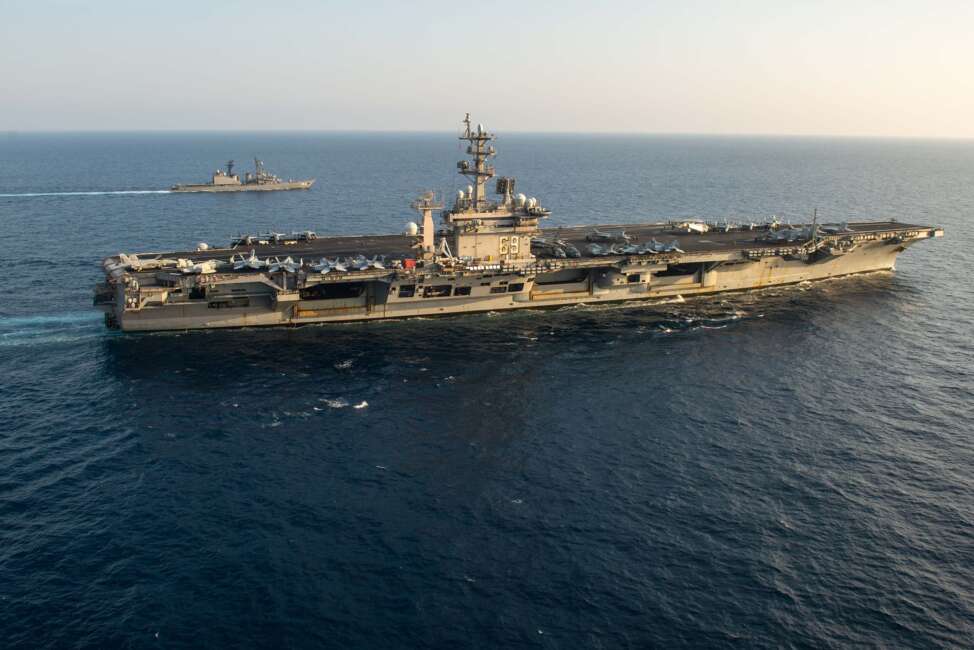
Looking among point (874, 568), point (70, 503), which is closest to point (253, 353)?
point (70, 503)

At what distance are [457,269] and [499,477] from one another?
69.5ft

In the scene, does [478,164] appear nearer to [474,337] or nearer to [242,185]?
[474,337]

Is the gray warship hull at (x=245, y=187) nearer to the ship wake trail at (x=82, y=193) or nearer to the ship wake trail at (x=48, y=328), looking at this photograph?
the ship wake trail at (x=82, y=193)

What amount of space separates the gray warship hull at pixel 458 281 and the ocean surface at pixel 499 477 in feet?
4.46

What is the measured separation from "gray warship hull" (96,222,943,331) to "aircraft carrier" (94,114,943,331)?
0.08 metres

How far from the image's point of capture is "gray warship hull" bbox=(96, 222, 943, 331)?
44000 millimetres

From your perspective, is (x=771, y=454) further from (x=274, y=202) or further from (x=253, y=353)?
(x=274, y=202)

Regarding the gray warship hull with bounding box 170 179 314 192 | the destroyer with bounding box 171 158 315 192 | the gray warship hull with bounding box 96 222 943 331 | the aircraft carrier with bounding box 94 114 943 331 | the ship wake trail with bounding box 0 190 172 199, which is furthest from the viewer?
the destroyer with bounding box 171 158 315 192

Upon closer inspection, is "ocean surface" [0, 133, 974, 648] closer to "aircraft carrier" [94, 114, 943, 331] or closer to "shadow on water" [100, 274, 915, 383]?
"shadow on water" [100, 274, 915, 383]

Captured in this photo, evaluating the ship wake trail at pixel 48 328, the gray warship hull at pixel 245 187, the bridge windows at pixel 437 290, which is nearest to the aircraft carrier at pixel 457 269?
the bridge windows at pixel 437 290

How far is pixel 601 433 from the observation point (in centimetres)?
3250

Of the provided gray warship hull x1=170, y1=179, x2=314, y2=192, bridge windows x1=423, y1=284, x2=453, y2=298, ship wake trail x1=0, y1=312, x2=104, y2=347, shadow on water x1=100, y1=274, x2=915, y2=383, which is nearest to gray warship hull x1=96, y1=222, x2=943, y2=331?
bridge windows x1=423, y1=284, x2=453, y2=298

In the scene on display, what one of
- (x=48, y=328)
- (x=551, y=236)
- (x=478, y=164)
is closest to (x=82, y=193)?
(x=48, y=328)

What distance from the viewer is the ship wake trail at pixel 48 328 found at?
42.2m
